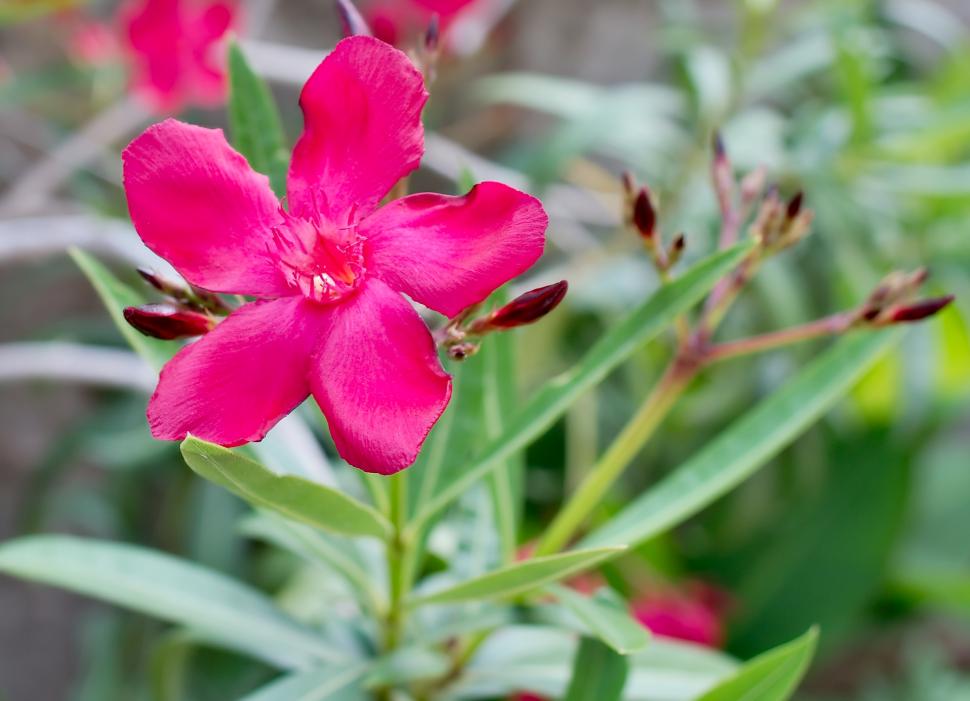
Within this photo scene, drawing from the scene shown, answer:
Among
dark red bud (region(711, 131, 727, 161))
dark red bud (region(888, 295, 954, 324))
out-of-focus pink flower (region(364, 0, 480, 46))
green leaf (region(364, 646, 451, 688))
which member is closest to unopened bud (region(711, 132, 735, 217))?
dark red bud (region(711, 131, 727, 161))

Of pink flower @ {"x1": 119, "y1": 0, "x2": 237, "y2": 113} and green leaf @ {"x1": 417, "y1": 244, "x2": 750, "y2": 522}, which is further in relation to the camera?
pink flower @ {"x1": 119, "y1": 0, "x2": 237, "y2": 113}

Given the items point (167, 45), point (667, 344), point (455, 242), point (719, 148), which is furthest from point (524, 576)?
point (167, 45)

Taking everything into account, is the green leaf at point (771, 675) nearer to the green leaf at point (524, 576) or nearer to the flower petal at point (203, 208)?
the green leaf at point (524, 576)

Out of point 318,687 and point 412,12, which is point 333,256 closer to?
point 318,687

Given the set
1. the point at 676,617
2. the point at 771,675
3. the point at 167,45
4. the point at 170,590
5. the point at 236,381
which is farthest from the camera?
the point at 167,45

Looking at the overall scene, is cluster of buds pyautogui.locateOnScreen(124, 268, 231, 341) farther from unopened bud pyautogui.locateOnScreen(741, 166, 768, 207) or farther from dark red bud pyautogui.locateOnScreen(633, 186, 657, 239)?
unopened bud pyautogui.locateOnScreen(741, 166, 768, 207)
